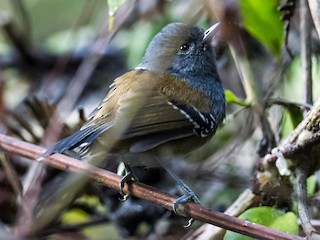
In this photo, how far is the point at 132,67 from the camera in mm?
2643

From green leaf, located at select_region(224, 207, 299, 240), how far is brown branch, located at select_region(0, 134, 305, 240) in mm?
185

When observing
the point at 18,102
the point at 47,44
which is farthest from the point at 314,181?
the point at 47,44

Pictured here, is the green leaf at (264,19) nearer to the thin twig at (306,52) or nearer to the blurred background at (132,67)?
the blurred background at (132,67)

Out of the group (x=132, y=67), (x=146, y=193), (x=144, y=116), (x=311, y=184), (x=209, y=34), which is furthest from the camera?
(x=132, y=67)

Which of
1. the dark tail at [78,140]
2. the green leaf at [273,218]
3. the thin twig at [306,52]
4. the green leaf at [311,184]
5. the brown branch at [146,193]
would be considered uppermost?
the dark tail at [78,140]

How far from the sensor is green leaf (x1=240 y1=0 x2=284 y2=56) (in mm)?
A: 2375

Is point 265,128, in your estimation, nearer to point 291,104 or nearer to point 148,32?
point 291,104

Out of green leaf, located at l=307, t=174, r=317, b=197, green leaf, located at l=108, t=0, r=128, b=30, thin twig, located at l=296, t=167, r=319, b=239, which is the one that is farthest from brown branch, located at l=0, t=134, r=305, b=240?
green leaf, located at l=307, t=174, r=317, b=197

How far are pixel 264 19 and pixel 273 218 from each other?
0.77m

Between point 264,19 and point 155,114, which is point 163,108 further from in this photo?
point 264,19

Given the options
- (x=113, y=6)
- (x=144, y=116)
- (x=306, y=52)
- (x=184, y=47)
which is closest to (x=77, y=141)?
(x=144, y=116)

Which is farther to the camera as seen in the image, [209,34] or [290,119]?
[209,34]

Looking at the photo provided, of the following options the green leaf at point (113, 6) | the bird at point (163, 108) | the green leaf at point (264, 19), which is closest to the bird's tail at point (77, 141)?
the bird at point (163, 108)

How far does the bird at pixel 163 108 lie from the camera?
1873mm
